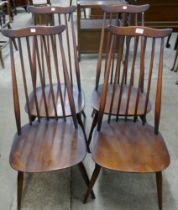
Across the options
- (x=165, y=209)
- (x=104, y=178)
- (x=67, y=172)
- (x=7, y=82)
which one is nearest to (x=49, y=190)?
(x=67, y=172)

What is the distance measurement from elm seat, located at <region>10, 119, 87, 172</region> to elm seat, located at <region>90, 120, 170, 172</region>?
11 centimetres

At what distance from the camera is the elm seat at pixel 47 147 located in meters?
1.23

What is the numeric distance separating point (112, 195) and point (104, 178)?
0.15m

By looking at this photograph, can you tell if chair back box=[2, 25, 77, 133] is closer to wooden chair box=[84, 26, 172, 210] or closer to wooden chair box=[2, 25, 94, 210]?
wooden chair box=[2, 25, 94, 210]

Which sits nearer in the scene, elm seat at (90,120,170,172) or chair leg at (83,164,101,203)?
elm seat at (90,120,170,172)

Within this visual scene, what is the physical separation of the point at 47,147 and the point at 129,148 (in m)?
0.46

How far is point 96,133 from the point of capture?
4.77ft

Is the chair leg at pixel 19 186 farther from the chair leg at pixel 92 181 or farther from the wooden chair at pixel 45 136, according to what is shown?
the chair leg at pixel 92 181

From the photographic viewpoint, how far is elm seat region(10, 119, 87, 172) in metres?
1.23

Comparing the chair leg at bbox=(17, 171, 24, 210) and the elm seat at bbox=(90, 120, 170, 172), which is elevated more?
the elm seat at bbox=(90, 120, 170, 172)

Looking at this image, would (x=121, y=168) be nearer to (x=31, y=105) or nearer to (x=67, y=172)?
(x=67, y=172)

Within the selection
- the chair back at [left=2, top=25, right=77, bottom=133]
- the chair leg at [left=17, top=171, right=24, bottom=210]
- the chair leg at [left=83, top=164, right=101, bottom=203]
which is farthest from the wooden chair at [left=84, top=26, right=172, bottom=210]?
the chair leg at [left=17, top=171, right=24, bottom=210]

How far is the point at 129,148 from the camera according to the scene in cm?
134

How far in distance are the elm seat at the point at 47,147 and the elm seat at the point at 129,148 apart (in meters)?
0.11
